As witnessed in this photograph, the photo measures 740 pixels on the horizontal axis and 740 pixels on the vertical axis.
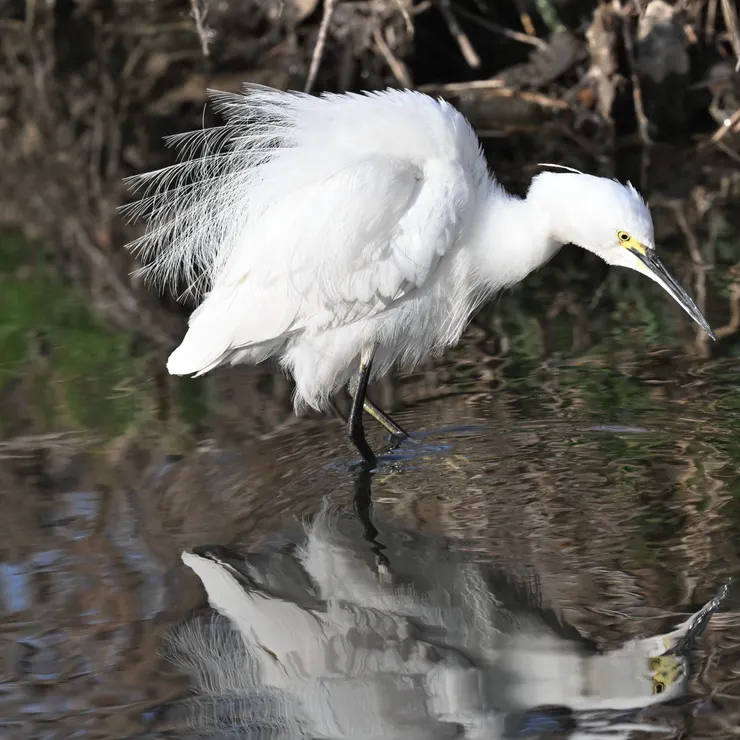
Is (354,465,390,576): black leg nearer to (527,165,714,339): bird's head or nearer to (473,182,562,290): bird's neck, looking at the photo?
(473,182,562,290): bird's neck

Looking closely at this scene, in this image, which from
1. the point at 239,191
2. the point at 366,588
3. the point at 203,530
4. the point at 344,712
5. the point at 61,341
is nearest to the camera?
the point at 344,712

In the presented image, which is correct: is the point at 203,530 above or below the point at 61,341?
below

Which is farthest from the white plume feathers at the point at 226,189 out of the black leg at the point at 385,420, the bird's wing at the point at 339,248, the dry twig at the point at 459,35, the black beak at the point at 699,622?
the dry twig at the point at 459,35

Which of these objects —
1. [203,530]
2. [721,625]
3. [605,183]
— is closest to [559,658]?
[721,625]

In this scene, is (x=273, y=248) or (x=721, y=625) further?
(x=273, y=248)

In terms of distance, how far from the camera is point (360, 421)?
14.4 feet

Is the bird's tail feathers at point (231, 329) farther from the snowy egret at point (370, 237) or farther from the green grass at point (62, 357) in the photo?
the green grass at point (62, 357)

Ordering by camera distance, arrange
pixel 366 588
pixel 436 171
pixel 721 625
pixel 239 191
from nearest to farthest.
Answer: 1. pixel 721 625
2. pixel 366 588
3. pixel 436 171
4. pixel 239 191

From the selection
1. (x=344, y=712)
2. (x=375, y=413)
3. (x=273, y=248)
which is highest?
(x=273, y=248)

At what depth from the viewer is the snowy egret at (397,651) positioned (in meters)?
2.80

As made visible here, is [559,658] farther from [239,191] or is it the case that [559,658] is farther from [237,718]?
[239,191]

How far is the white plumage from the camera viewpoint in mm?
4051

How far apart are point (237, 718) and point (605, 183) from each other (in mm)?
1925

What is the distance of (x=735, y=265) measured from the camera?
19.7 feet
